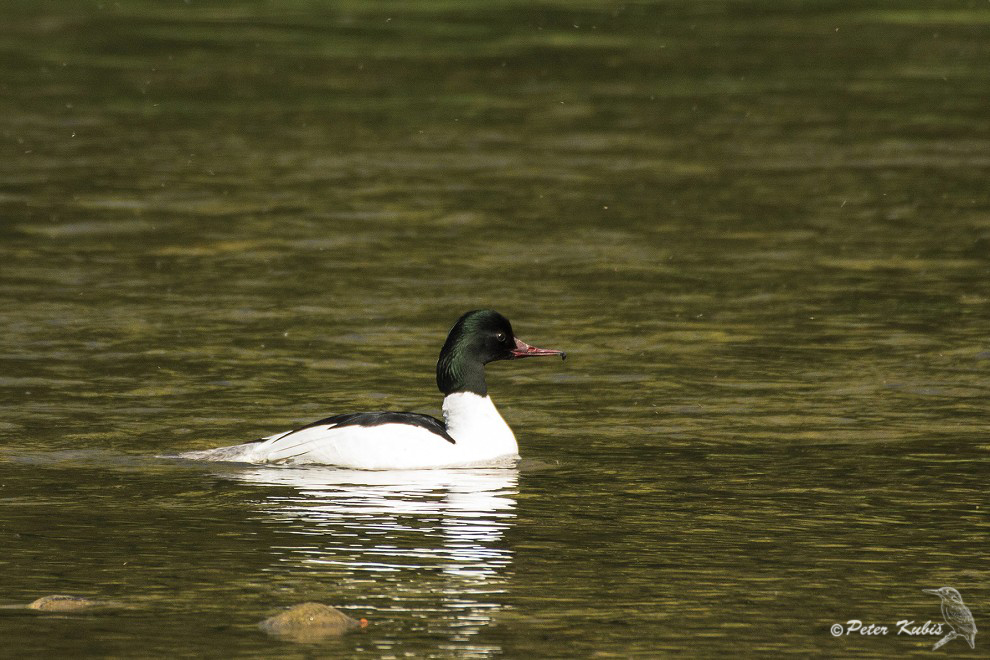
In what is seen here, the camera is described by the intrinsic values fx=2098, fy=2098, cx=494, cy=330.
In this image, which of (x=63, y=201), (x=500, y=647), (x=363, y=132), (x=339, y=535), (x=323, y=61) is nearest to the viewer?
(x=500, y=647)

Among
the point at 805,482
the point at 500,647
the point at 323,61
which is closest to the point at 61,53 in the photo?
the point at 323,61

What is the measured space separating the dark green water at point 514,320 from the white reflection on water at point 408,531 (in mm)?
38

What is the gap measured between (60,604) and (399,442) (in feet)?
13.5

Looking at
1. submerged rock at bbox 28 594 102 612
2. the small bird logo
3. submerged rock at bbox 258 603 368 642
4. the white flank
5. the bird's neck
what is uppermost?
the bird's neck

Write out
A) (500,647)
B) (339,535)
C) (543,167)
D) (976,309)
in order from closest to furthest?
(500,647)
(339,535)
(976,309)
(543,167)

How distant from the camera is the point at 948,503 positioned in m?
12.2

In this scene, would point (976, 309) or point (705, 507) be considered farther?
point (976, 309)

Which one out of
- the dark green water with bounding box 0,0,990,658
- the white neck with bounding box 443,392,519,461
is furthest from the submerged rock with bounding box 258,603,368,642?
the white neck with bounding box 443,392,519,461

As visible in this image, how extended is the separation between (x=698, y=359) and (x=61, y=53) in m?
18.4

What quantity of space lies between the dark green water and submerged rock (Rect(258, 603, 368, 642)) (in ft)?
0.34

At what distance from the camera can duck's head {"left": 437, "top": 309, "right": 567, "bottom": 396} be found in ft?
47.1

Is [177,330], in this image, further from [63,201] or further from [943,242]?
[943,242]

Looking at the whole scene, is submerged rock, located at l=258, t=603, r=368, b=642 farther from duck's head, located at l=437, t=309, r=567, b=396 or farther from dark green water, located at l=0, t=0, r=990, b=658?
duck's head, located at l=437, t=309, r=567, b=396

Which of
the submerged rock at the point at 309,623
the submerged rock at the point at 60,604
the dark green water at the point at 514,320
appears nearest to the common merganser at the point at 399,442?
the dark green water at the point at 514,320
